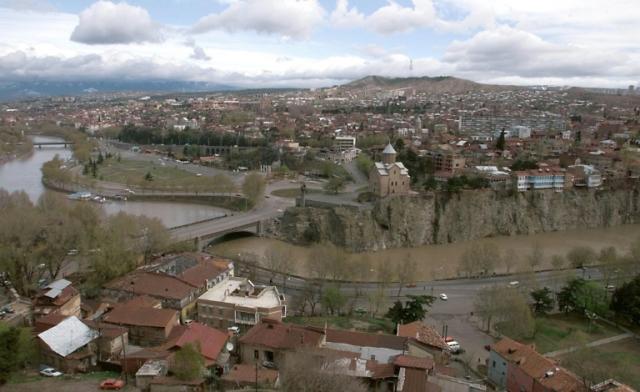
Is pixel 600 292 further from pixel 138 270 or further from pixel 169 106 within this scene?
pixel 169 106

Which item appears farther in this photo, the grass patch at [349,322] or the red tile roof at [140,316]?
the grass patch at [349,322]

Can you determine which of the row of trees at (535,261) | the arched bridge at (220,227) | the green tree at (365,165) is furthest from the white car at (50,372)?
the green tree at (365,165)

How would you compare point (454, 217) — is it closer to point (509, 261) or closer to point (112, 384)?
point (509, 261)

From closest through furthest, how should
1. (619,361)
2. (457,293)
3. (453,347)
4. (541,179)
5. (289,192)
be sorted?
(619,361)
(453,347)
(457,293)
(541,179)
(289,192)

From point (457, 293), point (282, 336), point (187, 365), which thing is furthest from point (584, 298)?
point (187, 365)

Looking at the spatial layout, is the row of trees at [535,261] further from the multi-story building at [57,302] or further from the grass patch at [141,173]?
the grass patch at [141,173]

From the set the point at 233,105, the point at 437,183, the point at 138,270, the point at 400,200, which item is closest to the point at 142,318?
the point at 138,270
